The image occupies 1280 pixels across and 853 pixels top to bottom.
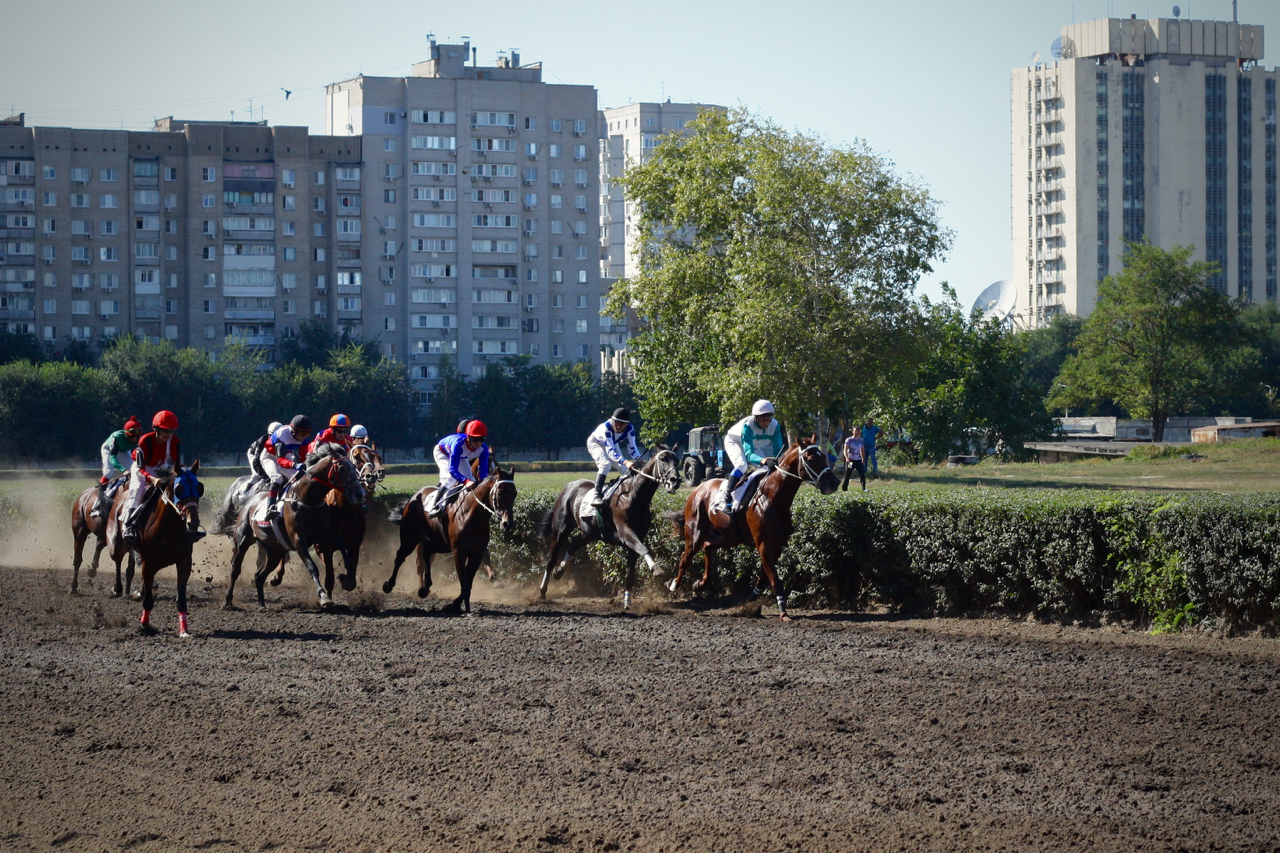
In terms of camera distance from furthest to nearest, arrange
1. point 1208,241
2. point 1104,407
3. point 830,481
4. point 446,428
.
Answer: point 1208,241 < point 1104,407 < point 446,428 < point 830,481

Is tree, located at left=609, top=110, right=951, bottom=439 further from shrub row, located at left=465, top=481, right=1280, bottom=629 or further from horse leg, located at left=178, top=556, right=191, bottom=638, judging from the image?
horse leg, located at left=178, top=556, right=191, bottom=638

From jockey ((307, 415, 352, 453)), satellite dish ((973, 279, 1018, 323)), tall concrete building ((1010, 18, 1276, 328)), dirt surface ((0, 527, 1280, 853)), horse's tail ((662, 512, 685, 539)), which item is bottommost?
dirt surface ((0, 527, 1280, 853))

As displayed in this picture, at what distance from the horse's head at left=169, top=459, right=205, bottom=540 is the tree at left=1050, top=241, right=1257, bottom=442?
71.7 meters

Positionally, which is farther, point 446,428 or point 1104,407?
point 1104,407

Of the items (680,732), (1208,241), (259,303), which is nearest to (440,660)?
(680,732)

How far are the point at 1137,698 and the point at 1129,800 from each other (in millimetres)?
2743

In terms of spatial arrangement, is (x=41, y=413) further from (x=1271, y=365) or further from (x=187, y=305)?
(x=1271, y=365)

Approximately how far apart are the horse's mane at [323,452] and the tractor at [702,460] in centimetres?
516

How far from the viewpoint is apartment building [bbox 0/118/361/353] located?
3575 inches

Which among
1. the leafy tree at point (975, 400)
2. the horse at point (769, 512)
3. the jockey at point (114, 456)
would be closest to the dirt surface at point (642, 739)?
the horse at point (769, 512)

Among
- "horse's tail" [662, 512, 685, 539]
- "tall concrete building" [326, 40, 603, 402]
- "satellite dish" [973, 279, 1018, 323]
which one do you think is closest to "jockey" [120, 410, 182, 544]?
"horse's tail" [662, 512, 685, 539]

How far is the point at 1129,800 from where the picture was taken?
280 inches

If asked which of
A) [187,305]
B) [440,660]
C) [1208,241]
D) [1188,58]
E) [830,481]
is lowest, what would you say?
[440,660]

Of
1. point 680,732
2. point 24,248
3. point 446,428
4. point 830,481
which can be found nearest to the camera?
point 680,732
